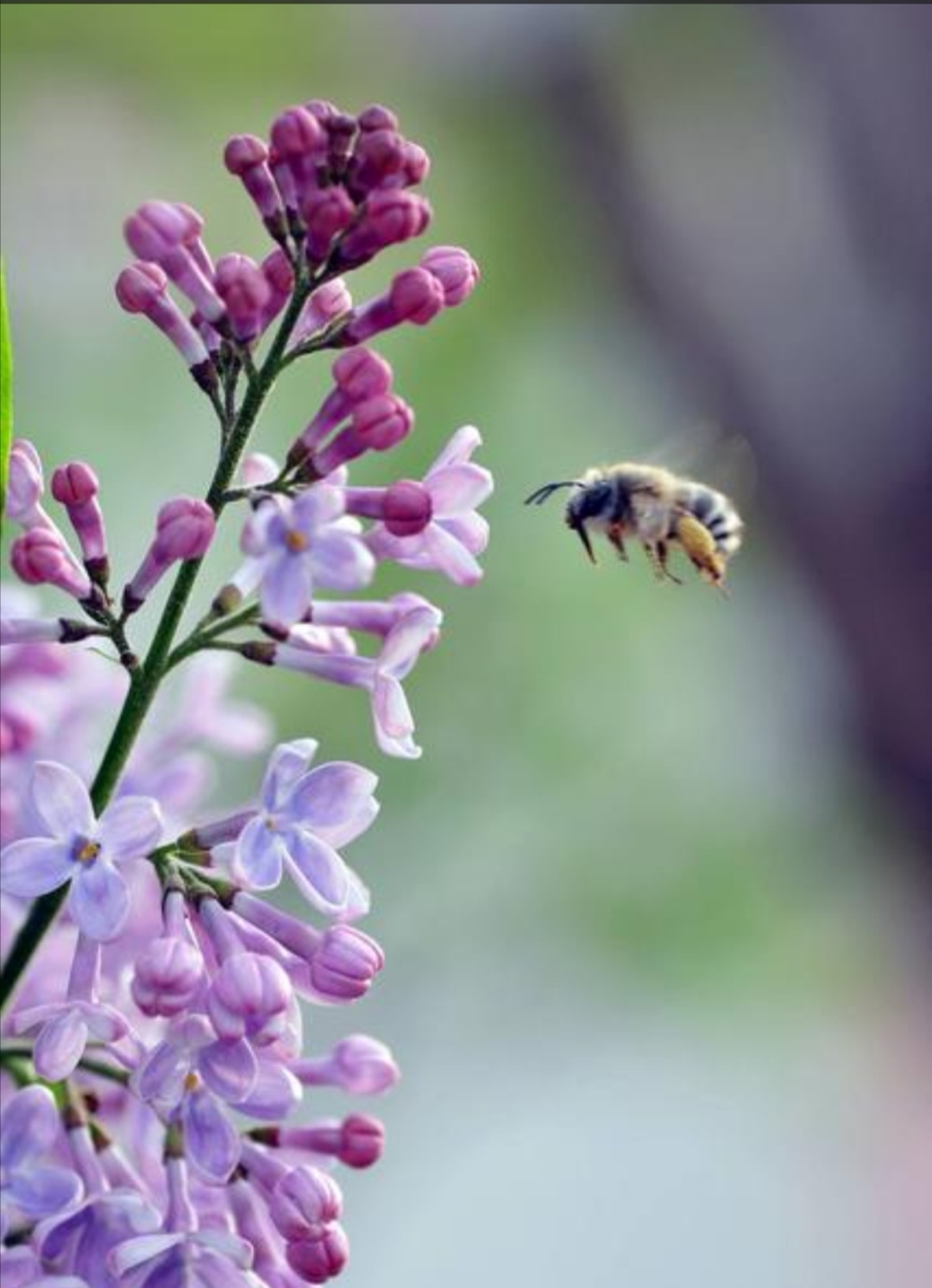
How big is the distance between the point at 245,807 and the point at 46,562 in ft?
0.50

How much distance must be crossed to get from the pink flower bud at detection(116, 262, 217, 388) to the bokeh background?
1.61m

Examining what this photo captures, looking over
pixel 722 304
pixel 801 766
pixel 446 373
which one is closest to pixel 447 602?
pixel 446 373

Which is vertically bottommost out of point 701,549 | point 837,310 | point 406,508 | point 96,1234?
point 96,1234

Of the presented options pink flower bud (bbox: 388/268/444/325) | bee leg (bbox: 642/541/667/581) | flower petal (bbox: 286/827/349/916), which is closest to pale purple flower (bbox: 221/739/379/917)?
flower petal (bbox: 286/827/349/916)

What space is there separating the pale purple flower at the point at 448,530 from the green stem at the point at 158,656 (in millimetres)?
84

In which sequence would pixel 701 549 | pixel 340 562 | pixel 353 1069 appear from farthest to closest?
pixel 701 549 < pixel 353 1069 < pixel 340 562

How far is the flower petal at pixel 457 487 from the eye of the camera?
3.08 feet

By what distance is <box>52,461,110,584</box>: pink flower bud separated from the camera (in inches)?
37.8

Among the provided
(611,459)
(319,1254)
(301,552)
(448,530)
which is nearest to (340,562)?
(301,552)

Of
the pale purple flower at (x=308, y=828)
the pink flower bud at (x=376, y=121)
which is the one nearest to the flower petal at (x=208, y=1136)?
the pale purple flower at (x=308, y=828)

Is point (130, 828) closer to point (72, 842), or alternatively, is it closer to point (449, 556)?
point (72, 842)

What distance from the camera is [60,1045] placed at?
2.95 feet

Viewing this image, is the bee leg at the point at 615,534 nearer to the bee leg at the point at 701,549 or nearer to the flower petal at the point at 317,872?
the bee leg at the point at 701,549

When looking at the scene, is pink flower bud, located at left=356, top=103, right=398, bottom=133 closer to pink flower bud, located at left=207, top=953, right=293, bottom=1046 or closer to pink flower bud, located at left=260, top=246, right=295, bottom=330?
pink flower bud, located at left=260, top=246, right=295, bottom=330
